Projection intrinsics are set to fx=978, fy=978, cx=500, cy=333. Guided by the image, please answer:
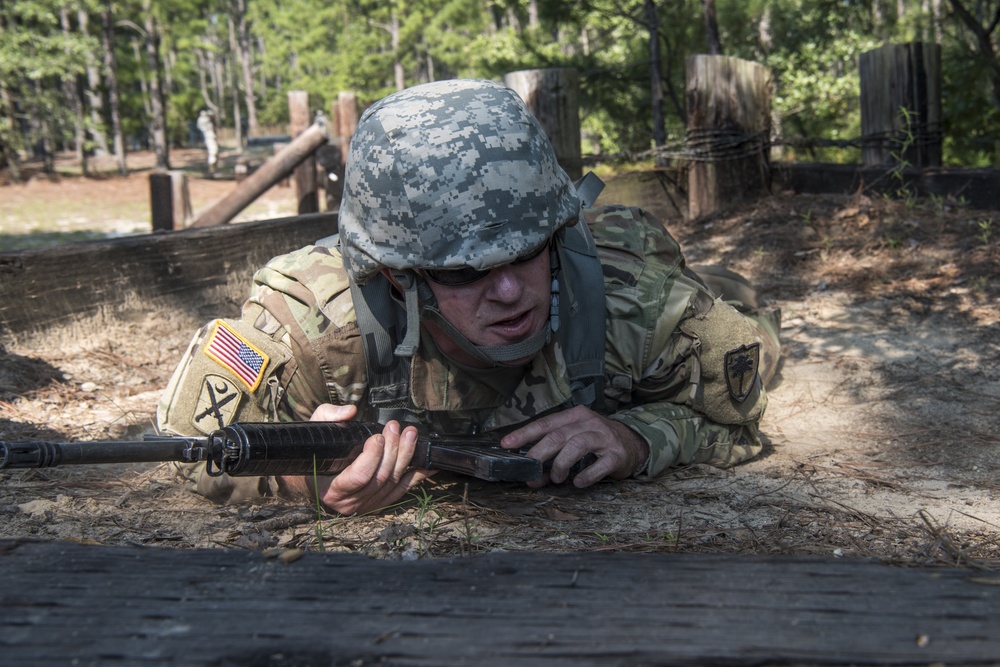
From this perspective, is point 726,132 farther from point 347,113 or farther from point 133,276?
point 347,113

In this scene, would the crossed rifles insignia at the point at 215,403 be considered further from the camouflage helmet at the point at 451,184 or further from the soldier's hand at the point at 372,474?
the camouflage helmet at the point at 451,184

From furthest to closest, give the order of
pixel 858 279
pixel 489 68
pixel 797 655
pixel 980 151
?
pixel 489 68, pixel 980 151, pixel 858 279, pixel 797 655

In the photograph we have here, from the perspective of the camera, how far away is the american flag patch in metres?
2.72

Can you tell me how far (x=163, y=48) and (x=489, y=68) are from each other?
30.1 m

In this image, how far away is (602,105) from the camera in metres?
11.3

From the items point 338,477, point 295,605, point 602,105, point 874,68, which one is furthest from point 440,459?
point 602,105

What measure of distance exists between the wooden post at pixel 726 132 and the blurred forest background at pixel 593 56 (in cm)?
24

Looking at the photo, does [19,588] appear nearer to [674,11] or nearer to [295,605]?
[295,605]

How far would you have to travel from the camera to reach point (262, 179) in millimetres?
6465

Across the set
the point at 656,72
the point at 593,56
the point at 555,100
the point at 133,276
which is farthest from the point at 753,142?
the point at 593,56

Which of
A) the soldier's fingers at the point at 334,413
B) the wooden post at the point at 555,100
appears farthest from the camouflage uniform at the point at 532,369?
the wooden post at the point at 555,100

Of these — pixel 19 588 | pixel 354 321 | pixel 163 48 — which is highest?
pixel 163 48

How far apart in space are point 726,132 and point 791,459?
3.49 meters

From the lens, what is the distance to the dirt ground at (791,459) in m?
2.39
